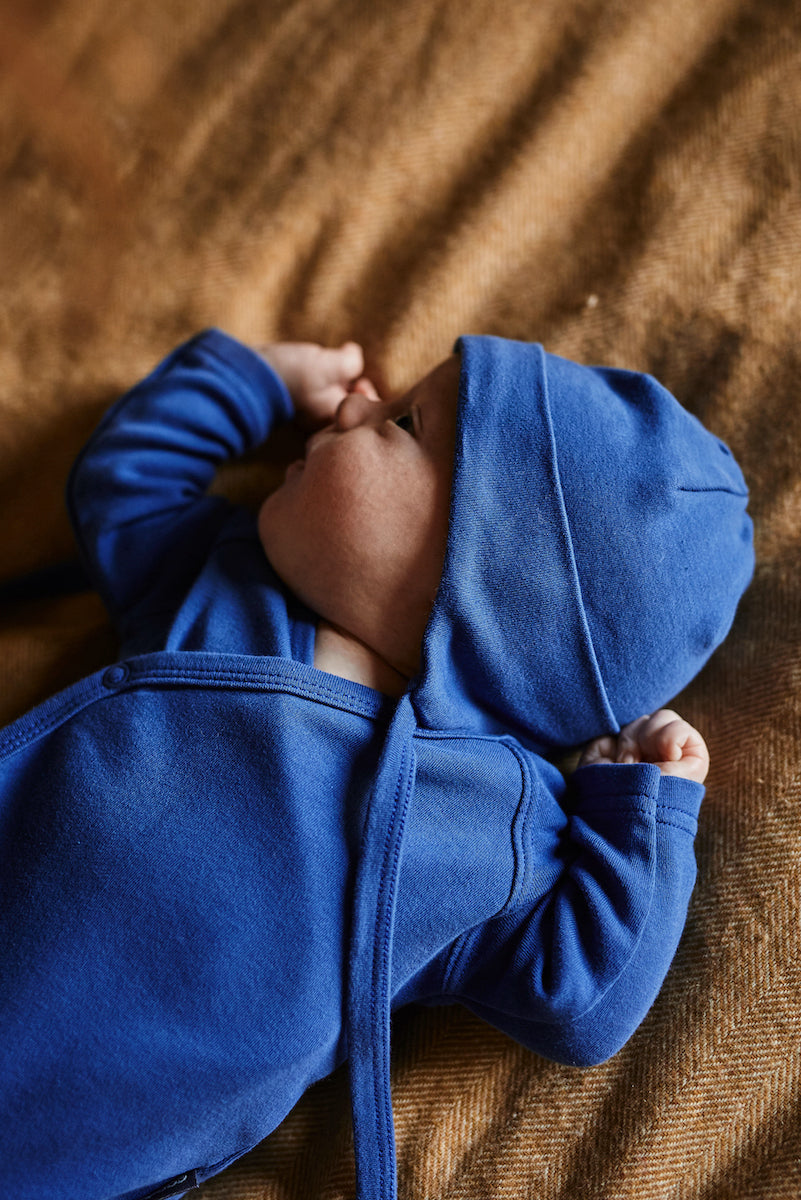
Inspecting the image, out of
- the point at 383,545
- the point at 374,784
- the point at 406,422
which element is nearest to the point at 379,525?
the point at 383,545

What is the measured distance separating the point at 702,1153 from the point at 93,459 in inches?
45.8

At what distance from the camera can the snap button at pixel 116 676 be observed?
3.74 feet

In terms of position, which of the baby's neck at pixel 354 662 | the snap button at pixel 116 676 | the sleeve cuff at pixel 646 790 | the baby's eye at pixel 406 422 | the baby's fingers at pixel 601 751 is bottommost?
the snap button at pixel 116 676

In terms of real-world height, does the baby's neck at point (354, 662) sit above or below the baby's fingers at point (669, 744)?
below

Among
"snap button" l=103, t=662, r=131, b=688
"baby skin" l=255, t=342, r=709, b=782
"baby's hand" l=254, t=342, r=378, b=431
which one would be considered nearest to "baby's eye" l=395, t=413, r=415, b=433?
"baby skin" l=255, t=342, r=709, b=782

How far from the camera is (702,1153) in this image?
3.32 ft

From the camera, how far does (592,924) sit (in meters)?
1.07

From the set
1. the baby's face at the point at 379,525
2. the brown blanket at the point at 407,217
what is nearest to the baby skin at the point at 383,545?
the baby's face at the point at 379,525

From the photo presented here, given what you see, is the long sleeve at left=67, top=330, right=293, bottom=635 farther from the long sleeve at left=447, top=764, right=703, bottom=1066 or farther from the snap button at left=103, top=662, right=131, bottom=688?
the long sleeve at left=447, top=764, right=703, bottom=1066

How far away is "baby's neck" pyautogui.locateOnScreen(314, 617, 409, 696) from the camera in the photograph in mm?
1226

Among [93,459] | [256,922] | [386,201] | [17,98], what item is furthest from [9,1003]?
[17,98]

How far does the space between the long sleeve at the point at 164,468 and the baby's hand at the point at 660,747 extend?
63 centimetres

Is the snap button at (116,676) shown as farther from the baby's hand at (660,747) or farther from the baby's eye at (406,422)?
the baby's hand at (660,747)

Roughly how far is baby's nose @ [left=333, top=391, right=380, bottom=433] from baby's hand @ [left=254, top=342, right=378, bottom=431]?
81mm
